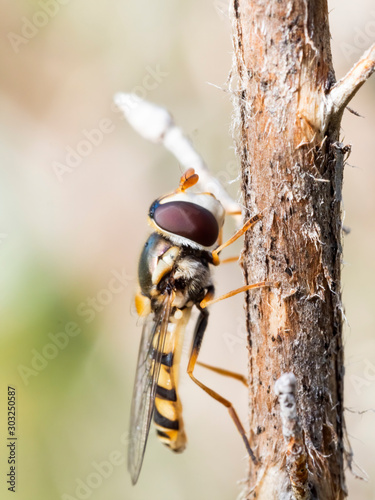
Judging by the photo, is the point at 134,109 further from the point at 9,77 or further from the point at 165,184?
the point at 9,77

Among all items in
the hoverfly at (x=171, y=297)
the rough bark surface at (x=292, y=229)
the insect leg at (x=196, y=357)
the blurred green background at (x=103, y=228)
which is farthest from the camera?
the blurred green background at (x=103, y=228)

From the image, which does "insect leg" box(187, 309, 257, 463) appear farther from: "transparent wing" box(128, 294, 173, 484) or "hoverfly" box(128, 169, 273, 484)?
"transparent wing" box(128, 294, 173, 484)

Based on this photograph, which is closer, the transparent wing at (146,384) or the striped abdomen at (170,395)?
the transparent wing at (146,384)

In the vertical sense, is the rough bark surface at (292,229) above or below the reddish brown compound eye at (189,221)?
below

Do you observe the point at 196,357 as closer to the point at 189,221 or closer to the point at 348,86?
the point at 189,221

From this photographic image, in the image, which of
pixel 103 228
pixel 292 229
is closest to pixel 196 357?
pixel 292 229

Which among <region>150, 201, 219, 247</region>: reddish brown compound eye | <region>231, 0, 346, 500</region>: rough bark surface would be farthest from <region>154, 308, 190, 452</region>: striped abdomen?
<region>231, 0, 346, 500</region>: rough bark surface

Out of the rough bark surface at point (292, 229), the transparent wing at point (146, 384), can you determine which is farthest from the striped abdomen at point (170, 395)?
the rough bark surface at point (292, 229)

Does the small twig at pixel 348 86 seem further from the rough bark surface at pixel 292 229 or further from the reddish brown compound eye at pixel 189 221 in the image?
the reddish brown compound eye at pixel 189 221
